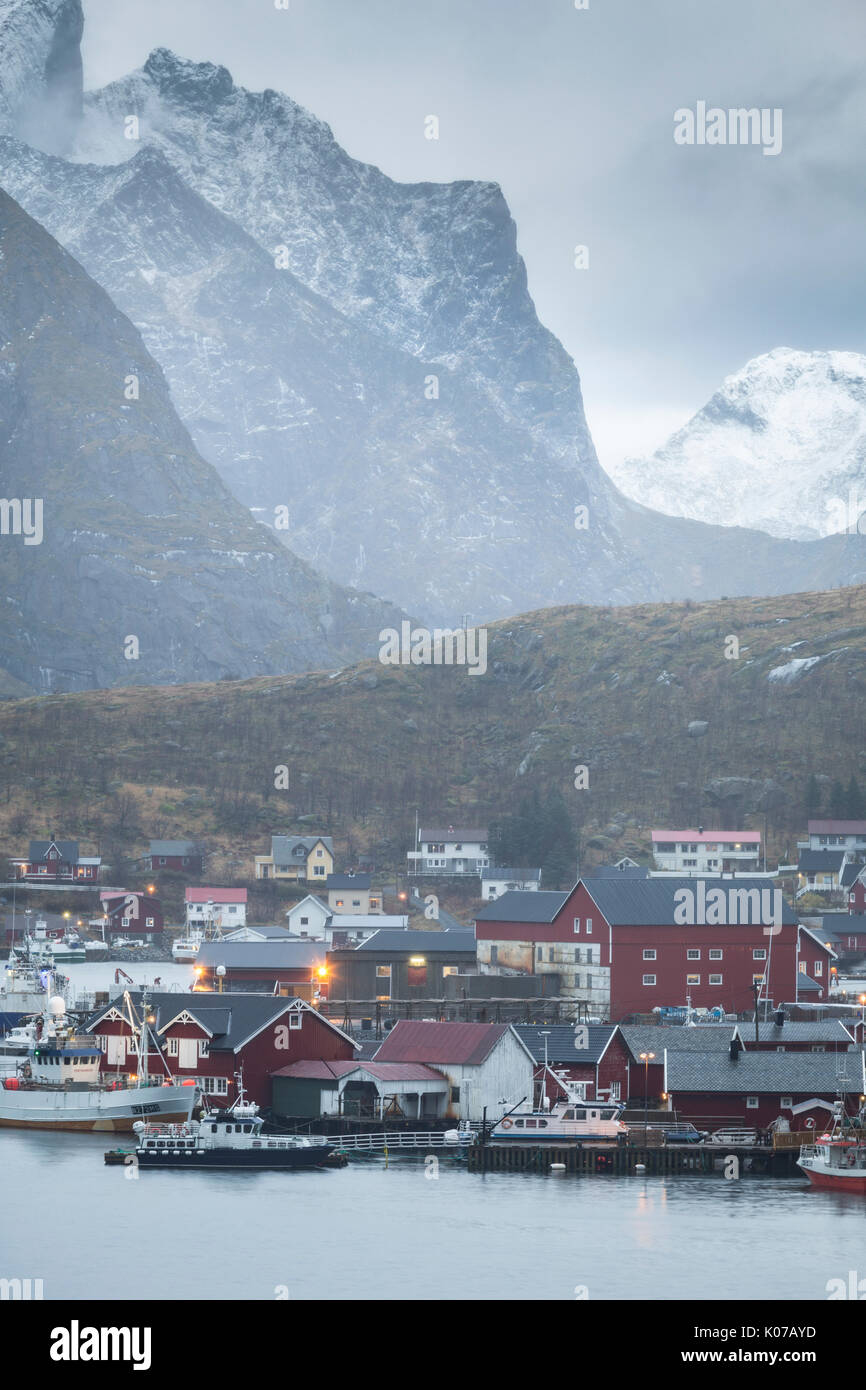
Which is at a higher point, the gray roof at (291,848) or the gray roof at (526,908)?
the gray roof at (291,848)

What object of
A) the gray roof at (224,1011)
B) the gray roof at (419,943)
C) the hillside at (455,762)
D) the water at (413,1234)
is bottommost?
the water at (413,1234)

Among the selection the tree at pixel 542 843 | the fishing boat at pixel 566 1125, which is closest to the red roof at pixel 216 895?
the tree at pixel 542 843

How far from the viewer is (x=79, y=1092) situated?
75.9 meters

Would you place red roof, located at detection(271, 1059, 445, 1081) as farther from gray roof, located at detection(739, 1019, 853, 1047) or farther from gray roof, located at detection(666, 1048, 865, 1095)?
gray roof, located at detection(739, 1019, 853, 1047)

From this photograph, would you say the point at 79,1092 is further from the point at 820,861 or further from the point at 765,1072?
the point at 820,861

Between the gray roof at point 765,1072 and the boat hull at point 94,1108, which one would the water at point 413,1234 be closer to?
the boat hull at point 94,1108

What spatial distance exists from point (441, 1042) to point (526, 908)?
29.1 m

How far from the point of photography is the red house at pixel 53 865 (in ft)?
511

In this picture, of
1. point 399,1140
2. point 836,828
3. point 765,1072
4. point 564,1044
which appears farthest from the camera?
point 836,828

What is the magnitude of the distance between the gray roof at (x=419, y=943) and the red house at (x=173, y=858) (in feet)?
185

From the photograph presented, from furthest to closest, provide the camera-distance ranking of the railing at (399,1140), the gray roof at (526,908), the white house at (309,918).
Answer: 1. the white house at (309,918)
2. the gray roof at (526,908)
3. the railing at (399,1140)

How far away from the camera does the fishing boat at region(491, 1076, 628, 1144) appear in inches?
2768

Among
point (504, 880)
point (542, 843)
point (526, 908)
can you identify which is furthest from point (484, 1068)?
point (542, 843)
